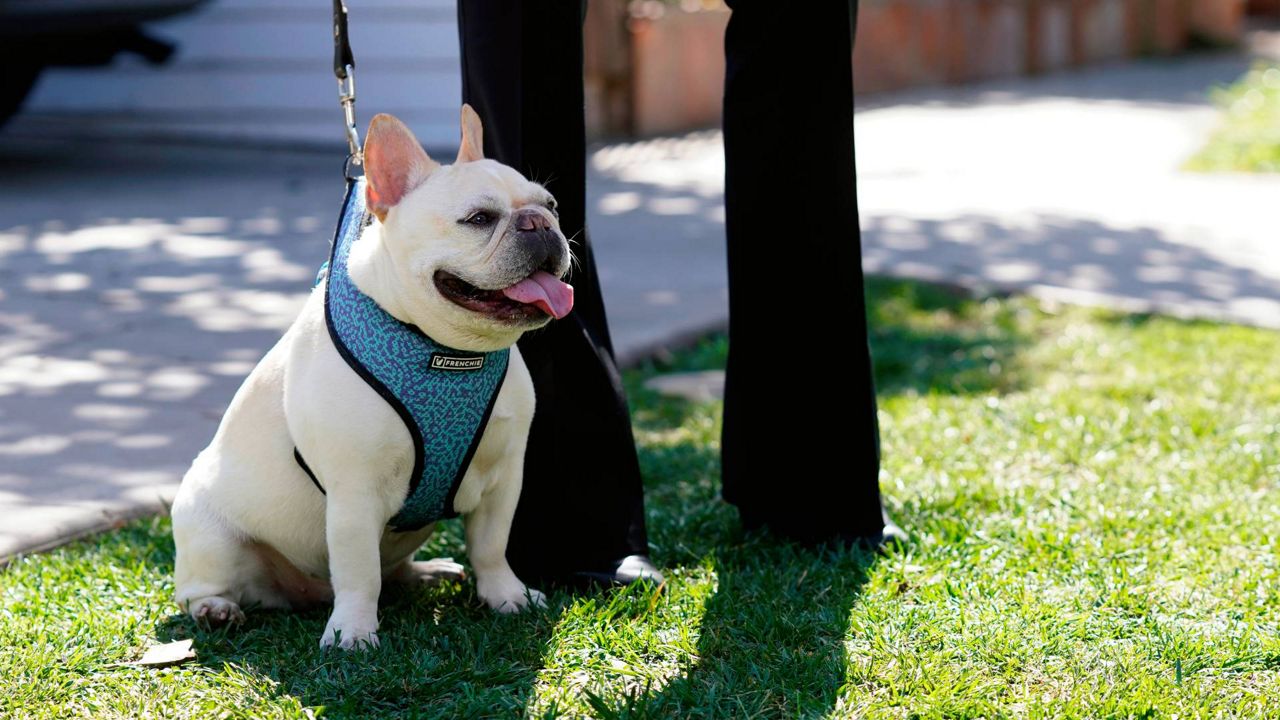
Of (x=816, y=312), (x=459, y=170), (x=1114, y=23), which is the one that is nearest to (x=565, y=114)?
(x=459, y=170)

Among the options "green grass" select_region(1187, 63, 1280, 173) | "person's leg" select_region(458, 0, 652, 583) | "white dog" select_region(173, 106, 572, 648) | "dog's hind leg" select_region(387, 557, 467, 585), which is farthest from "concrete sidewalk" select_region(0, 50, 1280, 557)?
"dog's hind leg" select_region(387, 557, 467, 585)

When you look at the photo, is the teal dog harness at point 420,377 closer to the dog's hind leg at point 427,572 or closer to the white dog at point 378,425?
the white dog at point 378,425

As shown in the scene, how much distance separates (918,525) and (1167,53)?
52.8ft

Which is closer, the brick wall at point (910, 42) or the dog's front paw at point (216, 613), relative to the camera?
the dog's front paw at point (216, 613)

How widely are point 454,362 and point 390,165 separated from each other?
35 centimetres

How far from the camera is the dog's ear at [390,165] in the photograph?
244cm

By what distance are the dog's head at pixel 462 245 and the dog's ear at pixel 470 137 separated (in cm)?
9

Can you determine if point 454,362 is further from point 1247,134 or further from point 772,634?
point 1247,134

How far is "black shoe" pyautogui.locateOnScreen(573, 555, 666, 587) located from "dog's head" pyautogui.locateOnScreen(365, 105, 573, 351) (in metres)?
0.66

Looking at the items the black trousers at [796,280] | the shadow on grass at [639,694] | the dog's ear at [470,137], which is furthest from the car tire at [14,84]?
the dog's ear at [470,137]

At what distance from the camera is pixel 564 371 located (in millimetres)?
2992

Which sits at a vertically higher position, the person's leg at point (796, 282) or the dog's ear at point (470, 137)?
the dog's ear at point (470, 137)

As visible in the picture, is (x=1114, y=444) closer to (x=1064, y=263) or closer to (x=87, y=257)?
(x=1064, y=263)

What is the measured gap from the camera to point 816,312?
10.2ft
